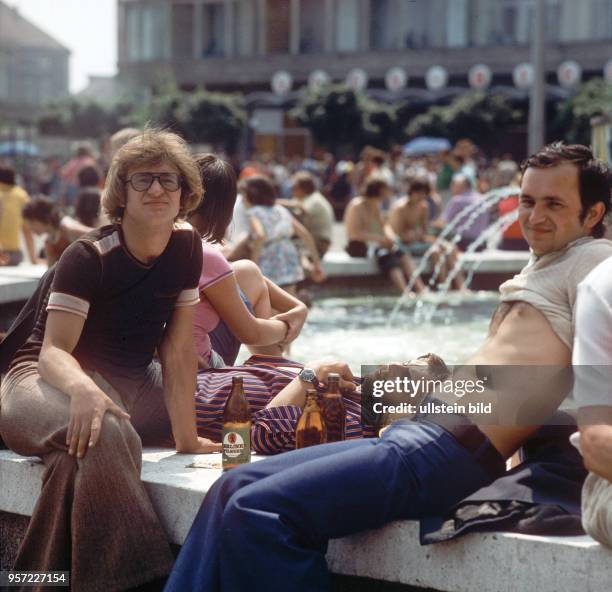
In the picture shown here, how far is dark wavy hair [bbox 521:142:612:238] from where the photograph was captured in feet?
10.7

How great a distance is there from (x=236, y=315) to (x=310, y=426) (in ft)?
3.08

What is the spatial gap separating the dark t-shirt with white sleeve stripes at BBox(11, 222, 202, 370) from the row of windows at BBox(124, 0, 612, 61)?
46575mm

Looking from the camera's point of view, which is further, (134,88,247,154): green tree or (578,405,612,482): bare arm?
(134,88,247,154): green tree

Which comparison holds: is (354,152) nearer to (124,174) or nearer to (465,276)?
(465,276)

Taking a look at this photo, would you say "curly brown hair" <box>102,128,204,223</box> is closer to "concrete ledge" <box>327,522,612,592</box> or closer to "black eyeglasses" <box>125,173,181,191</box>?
"black eyeglasses" <box>125,173,181,191</box>

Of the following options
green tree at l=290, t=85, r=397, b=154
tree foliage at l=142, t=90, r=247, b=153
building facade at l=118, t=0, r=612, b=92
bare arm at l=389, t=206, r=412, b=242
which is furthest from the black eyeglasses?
building facade at l=118, t=0, r=612, b=92

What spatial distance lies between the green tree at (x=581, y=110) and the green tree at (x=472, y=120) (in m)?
1.62

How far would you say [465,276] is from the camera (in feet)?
43.2

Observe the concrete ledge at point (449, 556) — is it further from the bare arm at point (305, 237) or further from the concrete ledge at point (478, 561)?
the bare arm at point (305, 237)

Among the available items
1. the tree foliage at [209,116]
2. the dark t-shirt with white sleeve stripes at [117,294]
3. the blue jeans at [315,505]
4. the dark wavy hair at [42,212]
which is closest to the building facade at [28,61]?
the tree foliage at [209,116]

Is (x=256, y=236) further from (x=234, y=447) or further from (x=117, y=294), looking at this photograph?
(x=234, y=447)

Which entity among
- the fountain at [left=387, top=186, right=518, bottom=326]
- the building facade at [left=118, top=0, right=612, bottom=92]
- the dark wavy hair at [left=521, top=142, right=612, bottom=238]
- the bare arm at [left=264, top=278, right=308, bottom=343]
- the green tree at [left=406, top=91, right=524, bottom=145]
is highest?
Result: the building facade at [left=118, top=0, right=612, bottom=92]

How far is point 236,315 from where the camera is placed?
15.1 feet

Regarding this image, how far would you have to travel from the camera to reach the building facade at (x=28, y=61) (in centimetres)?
10381
